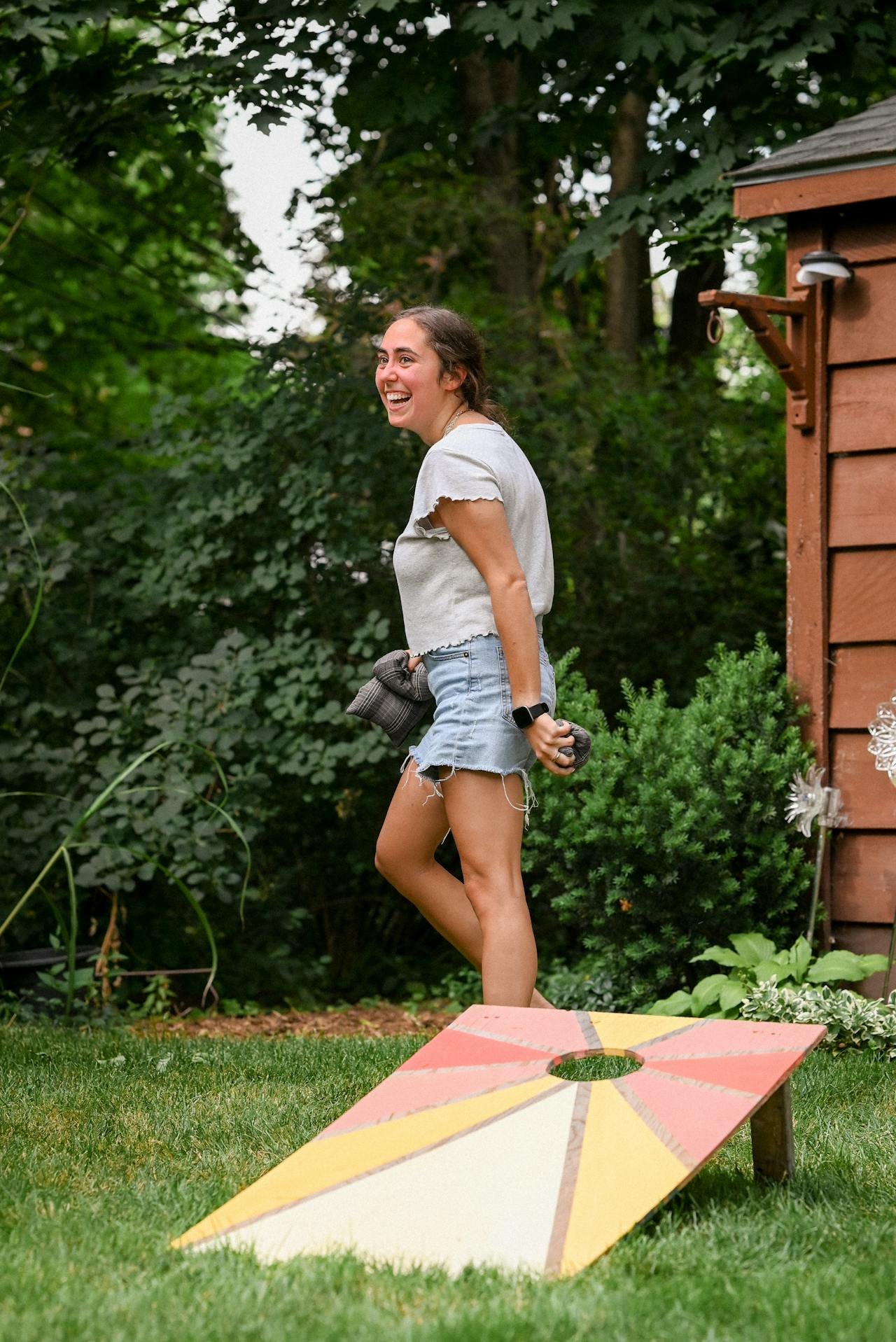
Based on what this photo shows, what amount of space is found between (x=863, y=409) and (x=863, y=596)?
2.14 ft

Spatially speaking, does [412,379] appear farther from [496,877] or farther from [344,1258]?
[344,1258]

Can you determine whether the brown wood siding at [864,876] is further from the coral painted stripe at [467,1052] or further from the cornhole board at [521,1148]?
the coral painted stripe at [467,1052]

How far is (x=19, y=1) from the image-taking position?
5758 mm

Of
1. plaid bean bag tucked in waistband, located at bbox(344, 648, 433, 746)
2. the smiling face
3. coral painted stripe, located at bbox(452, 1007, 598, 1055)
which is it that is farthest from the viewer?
plaid bean bag tucked in waistband, located at bbox(344, 648, 433, 746)

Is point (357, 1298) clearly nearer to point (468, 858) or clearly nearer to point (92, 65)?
point (468, 858)

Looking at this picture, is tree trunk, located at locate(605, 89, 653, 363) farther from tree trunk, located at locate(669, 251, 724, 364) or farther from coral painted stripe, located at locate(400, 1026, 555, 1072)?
coral painted stripe, located at locate(400, 1026, 555, 1072)

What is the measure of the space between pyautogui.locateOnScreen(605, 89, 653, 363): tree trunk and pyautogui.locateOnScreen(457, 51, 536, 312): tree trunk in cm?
55

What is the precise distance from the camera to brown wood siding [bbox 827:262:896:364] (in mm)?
5094

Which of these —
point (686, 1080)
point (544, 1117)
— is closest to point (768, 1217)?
point (686, 1080)

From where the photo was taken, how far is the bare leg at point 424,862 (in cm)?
→ 349

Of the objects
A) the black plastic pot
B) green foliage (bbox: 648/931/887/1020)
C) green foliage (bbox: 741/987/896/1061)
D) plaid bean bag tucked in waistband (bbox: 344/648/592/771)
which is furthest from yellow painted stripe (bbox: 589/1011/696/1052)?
the black plastic pot

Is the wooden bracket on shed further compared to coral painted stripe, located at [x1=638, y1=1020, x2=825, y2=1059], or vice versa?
the wooden bracket on shed

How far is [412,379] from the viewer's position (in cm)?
341

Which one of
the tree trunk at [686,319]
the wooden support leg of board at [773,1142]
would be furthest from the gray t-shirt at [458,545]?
the tree trunk at [686,319]
